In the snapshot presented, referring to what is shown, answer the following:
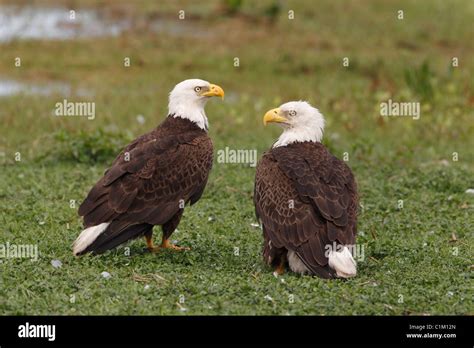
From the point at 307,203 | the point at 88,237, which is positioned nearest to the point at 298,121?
the point at 307,203

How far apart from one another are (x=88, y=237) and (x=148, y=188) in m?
0.71

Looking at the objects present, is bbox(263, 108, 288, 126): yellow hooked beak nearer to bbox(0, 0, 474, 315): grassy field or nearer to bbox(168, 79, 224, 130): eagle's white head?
bbox(168, 79, 224, 130): eagle's white head

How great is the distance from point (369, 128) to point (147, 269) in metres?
7.63

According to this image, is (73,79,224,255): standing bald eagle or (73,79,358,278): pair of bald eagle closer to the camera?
(73,79,358,278): pair of bald eagle

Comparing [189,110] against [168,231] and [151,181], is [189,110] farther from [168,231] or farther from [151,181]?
[168,231]

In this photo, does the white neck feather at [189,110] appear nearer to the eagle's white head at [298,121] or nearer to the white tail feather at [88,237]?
the eagle's white head at [298,121]

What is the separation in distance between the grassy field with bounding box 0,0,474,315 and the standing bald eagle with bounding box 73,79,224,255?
0.25 metres

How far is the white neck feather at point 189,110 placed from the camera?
935cm

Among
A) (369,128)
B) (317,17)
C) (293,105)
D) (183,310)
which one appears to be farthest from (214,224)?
(317,17)

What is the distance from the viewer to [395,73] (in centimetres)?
1817

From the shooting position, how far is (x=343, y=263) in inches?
309

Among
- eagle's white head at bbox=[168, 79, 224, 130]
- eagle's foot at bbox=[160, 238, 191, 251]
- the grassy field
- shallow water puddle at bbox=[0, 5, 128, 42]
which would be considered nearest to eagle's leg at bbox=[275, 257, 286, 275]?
the grassy field

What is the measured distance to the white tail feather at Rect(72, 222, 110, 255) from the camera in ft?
27.2
